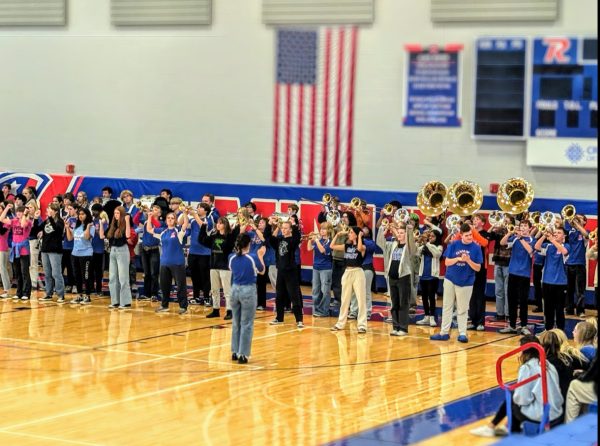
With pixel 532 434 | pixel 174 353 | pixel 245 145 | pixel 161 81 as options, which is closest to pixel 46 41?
pixel 161 81

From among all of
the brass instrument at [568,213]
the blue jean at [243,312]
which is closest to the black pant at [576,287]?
the brass instrument at [568,213]

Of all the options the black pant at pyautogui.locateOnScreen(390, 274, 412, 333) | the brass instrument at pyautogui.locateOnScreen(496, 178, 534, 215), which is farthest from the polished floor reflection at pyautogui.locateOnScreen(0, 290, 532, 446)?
the brass instrument at pyautogui.locateOnScreen(496, 178, 534, 215)

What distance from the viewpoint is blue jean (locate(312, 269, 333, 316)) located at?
1919 cm

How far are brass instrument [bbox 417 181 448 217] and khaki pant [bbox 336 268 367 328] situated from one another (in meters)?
3.40

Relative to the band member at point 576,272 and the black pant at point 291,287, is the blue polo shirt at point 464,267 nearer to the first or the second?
the black pant at point 291,287

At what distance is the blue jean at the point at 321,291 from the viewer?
19.2 m

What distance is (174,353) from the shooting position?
15875 millimetres

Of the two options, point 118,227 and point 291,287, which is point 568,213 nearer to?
point 291,287

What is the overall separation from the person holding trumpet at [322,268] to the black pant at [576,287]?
4.43 m

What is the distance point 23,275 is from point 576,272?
1021 cm

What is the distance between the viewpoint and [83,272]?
20.8 m

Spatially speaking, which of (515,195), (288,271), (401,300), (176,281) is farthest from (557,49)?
(176,281)

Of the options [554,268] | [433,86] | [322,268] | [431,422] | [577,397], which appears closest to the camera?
[577,397]

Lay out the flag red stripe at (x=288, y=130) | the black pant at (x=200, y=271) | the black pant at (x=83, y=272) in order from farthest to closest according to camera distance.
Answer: the flag red stripe at (x=288, y=130)
the black pant at (x=83, y=272)
the black pant at (x=200, y=271)
